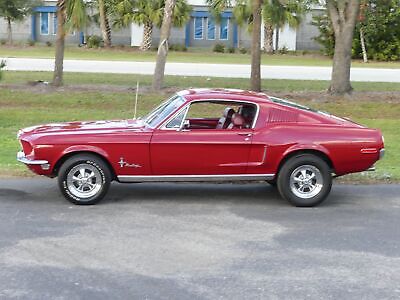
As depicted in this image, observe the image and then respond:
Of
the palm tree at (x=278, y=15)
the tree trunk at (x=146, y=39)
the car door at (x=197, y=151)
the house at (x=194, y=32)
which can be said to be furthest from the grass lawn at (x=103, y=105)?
the house at (x=194, y=32)

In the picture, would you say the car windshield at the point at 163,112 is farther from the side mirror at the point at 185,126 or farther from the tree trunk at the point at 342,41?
the tree trunk at the point at 342,41

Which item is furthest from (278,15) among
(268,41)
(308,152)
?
(268,41)

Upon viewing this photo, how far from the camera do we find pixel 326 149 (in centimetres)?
882

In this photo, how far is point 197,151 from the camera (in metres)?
8.74

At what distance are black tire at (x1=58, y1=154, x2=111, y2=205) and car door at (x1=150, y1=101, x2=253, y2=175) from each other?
64 centimetres

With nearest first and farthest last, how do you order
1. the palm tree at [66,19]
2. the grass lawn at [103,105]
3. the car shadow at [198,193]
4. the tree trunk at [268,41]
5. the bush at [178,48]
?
the car shadow at [198,193] < the grass lawn at [103,105] < the palm tree at [66,19] < the tree trunk at [268,41] < the bush at [178,48]

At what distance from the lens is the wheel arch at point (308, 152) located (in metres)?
8.80

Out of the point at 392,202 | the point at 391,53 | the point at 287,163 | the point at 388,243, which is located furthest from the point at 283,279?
the point at 391,53

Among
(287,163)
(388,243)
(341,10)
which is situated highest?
(341,10)

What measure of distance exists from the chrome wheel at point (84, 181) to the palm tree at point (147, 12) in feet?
116

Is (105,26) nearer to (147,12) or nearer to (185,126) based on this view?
(147,12)

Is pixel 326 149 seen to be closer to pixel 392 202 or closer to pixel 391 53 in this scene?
Answer: pixel 392 202

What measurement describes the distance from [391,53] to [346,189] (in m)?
35.1

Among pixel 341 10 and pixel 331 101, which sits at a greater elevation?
pixel 341 10
